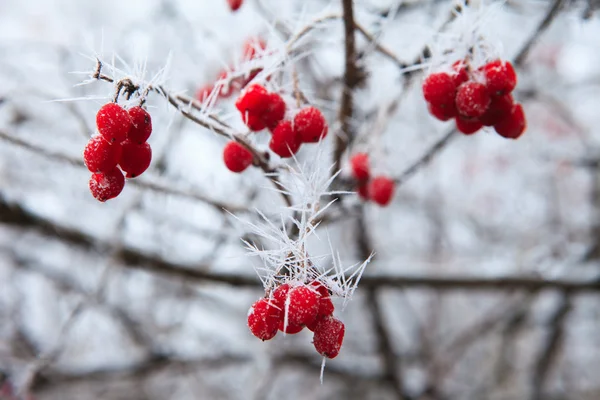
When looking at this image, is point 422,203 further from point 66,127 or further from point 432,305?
point 66,127

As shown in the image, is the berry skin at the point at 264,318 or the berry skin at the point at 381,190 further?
the berry skin at the point at 381,190

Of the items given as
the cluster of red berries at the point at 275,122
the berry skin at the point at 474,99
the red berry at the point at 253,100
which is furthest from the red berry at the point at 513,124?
the red berry at the point at 253,100

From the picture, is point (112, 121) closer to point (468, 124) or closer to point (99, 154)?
point (99, 154)

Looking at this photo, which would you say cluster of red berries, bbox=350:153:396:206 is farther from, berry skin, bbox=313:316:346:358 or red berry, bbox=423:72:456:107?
berry skin, bbox=313:316:346:358

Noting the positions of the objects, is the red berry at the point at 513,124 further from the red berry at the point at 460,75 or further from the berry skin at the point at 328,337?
the berry skin at the point at 328,337

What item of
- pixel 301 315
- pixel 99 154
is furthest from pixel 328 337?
pixel 99 154
